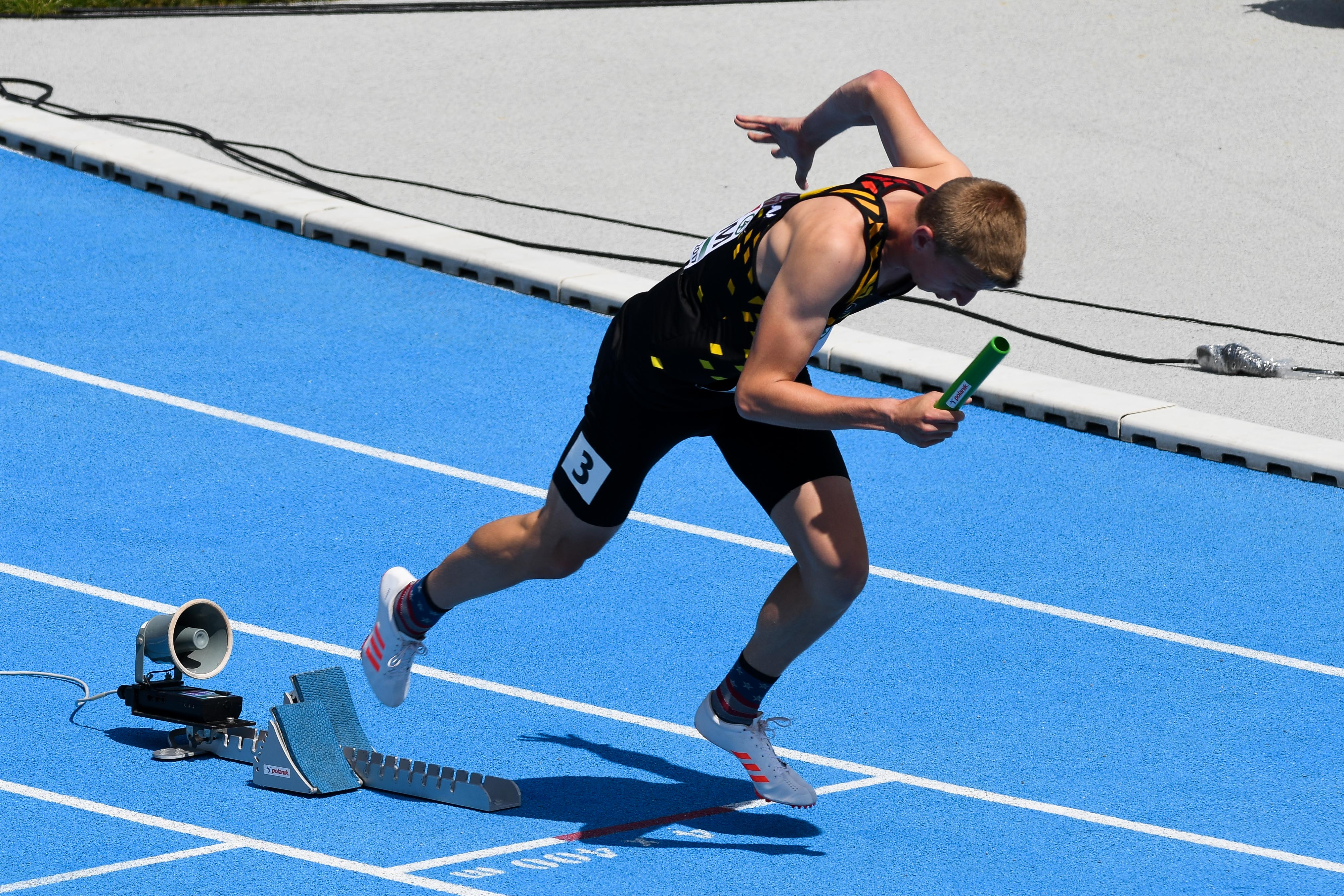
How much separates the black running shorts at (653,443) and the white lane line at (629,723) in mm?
933

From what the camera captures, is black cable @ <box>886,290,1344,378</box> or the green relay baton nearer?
the green relay baton

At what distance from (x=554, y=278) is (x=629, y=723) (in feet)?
12.9

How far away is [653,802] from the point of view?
4691 millimetres

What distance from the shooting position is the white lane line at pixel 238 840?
4133mm

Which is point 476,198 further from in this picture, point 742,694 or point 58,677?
point 742,694

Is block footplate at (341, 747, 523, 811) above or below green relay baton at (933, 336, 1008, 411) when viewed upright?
below

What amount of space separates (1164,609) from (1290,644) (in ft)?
1.42

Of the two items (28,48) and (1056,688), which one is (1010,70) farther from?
(1056,688)

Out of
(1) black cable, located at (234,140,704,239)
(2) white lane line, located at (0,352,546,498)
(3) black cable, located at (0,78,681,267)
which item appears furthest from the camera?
(1) black cable, located at (234,140,704,239)

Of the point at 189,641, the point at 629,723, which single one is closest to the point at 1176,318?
the point at 629,723

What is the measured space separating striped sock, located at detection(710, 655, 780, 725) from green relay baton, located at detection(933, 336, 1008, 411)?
3.38 ft

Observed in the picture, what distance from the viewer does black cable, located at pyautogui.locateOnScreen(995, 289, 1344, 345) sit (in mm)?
8633

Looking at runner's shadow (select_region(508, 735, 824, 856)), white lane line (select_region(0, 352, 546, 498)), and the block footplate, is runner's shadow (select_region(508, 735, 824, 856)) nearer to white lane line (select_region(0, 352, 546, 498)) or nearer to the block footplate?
the block footplate

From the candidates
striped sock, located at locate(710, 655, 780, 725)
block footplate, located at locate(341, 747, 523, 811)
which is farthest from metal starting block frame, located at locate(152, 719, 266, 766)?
striped sock, located at locate(710, 655, 780, 725)
